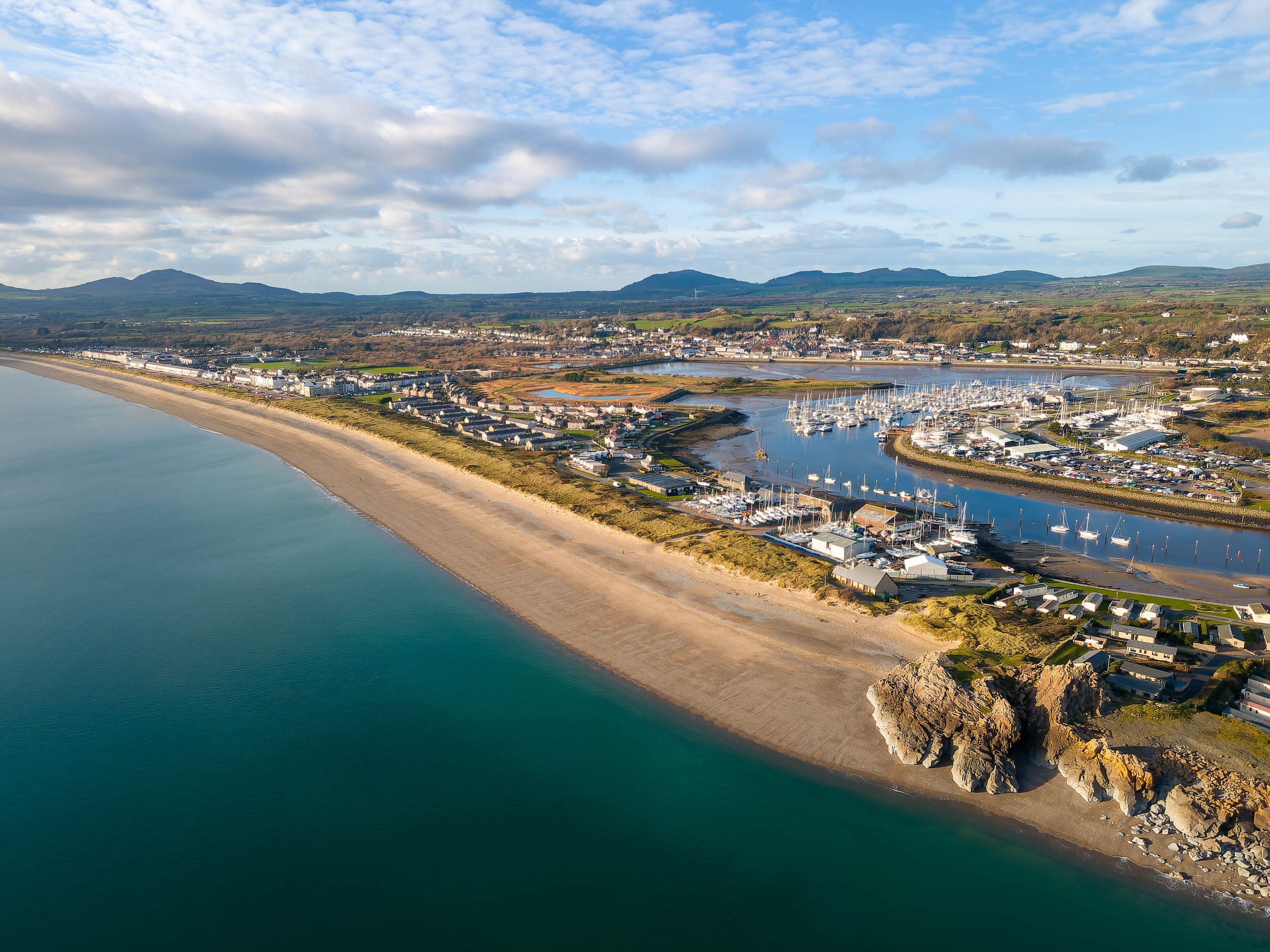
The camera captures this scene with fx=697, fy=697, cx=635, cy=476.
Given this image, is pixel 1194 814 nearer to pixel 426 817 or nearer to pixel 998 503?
pixel 426 817

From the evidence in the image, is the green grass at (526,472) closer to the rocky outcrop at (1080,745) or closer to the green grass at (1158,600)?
the green grass at (1158,600)

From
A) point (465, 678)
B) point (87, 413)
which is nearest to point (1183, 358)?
point (465, 678)

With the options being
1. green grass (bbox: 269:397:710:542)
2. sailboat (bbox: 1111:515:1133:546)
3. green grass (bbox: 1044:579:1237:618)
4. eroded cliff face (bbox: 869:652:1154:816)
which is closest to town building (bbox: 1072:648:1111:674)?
eroded cliff face (bbox: 869:652:1154:816)

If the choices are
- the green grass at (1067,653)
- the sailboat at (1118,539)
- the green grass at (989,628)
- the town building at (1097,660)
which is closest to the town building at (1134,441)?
the sailboat at (1118,539)

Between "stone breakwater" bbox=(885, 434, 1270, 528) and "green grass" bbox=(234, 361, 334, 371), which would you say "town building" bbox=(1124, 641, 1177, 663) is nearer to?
"stone breakwater" bbox=(885, 434, 1270, 528)

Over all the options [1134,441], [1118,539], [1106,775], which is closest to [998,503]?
[1118,539]

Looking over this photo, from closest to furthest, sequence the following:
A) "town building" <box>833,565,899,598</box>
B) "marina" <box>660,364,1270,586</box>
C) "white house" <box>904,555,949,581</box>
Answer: "town building" <box>833,565,899,598</box>
"white house" <box>904,555,949,581</box>
"marina" <box>660,364,1270,586</box>

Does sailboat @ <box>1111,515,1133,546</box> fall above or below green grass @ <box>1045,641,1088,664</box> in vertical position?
below
